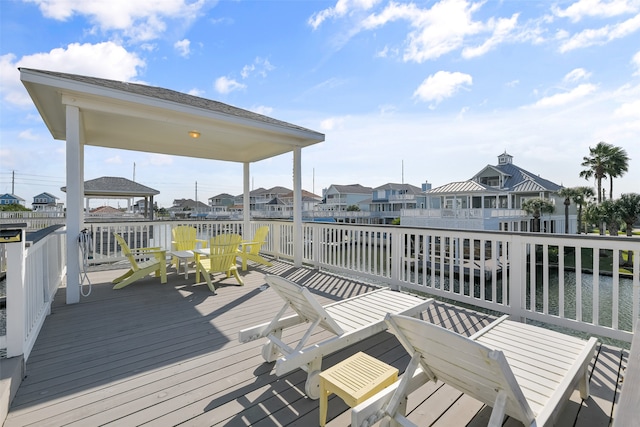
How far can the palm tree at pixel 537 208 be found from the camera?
878 inches

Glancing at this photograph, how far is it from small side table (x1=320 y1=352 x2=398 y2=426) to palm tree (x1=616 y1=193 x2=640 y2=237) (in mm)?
25316

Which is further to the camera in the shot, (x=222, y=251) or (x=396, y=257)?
(x=222, y=251)

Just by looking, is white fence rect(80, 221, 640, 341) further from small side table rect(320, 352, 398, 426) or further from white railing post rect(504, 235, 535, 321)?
small side table rect(320, 352, 398, 426)

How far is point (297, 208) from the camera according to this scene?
6.44 meters

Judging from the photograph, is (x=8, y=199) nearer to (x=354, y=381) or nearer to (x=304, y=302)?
(x=304, y=302)

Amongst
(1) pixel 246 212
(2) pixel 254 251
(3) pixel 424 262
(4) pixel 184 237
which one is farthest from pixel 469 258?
(4) pixel 184 237

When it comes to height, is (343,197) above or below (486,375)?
above

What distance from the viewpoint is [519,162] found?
97.3 feet

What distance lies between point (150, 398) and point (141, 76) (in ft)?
26.9

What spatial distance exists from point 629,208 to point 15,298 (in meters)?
27.2

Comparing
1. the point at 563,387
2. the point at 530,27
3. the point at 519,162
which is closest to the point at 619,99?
the point at 530,27

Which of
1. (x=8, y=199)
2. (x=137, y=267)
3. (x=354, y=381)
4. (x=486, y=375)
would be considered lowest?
(x=354, y=381)

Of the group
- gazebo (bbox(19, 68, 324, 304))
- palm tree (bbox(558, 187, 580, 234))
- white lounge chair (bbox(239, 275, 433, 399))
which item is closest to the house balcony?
white lounge chair (bbox(239, 275, 433, 399))

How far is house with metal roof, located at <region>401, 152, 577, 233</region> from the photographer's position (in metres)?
20.4
